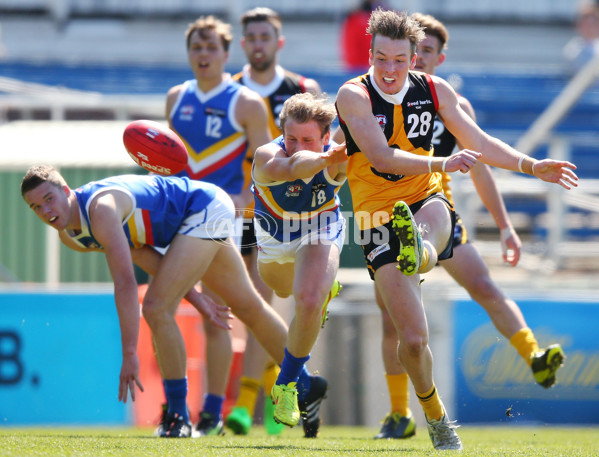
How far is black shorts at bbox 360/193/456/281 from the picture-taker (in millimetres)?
4875

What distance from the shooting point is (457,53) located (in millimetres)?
20250

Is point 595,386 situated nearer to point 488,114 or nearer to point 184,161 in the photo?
point 184,161

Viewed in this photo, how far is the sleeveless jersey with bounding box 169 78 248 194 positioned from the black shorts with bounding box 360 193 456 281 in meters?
1.87

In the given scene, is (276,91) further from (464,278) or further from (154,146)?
(464,278)

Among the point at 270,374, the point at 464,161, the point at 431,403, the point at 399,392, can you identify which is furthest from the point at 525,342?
the point at 464,161

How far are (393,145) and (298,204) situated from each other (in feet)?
2.30

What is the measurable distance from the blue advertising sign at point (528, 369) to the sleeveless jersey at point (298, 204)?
10.2ft

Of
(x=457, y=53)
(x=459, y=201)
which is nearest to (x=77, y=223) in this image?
(x=459, y=201)

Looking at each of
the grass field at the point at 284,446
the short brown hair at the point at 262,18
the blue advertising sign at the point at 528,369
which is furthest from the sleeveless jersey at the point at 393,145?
the blue advertising sign at the point at 528,369

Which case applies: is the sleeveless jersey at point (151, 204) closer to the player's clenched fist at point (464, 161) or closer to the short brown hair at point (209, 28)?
the short brown hair at point (209, 28)

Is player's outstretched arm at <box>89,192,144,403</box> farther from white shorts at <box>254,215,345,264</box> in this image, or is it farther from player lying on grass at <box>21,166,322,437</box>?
white shorts at <box>254,215,345,264</box>

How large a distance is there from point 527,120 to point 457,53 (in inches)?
252

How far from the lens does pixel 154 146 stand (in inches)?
234

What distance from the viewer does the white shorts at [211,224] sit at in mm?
5691
